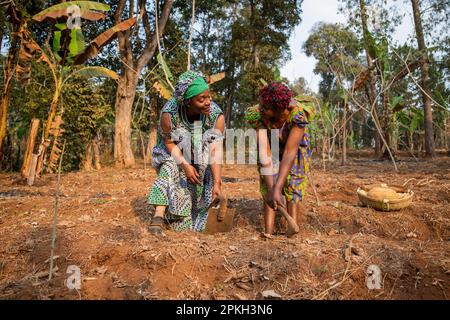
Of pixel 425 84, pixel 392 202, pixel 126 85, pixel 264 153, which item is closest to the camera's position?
pixel 264 153

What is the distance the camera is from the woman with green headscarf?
2.60 m

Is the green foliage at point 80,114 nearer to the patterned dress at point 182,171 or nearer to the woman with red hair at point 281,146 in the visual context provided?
the patterned dress at point 182,171

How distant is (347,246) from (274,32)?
14409 millimetres

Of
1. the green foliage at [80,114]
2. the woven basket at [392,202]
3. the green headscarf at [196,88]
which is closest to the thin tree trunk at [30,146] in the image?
the green foliage at [80,114]

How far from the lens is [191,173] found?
2.60 meters

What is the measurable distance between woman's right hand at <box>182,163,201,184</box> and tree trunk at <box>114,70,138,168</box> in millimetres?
7207

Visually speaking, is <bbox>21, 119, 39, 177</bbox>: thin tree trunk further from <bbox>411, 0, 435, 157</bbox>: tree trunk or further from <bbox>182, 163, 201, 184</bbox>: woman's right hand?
<bbox>411, 0, 435, 157</bbox>: tree trunk

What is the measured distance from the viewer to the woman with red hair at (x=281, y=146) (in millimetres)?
2342

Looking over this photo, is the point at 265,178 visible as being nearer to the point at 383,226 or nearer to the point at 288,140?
the point at 288,140

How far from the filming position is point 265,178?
2.56 metres

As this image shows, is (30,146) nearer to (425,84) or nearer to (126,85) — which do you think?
(126,85)

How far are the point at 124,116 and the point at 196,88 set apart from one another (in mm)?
7365

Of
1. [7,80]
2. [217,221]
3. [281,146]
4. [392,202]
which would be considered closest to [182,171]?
[217,221]
